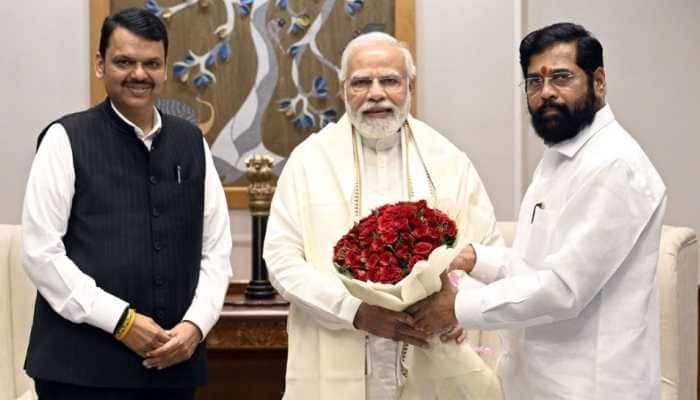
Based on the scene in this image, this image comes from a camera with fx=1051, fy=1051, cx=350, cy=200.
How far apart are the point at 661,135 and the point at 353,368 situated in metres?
2.45

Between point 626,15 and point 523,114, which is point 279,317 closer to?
point 523,114

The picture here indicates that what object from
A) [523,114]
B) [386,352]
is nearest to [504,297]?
[386,352]

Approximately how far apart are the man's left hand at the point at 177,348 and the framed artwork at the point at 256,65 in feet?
6.61

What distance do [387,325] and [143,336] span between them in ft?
2.44

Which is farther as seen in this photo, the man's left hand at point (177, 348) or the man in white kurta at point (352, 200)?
the man in white kurta at point (352, 200)

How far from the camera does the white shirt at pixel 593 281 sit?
103 inches

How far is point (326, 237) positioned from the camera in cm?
349

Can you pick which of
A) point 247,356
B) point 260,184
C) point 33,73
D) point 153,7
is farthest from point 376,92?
point 33,73

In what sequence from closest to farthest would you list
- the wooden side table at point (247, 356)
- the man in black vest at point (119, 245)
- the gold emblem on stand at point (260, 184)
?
the man in black vest at point (119, 245)
the wooden side table at point (247, 356)
the gold emblem on stand at point (260, 184)

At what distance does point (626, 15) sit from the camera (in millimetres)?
5152

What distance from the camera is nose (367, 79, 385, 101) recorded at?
11.4 ft

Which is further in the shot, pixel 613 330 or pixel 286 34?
pixel 286 34

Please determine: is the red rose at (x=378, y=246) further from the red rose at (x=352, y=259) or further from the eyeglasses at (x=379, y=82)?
the eyeglasses at (x=379, y=82)

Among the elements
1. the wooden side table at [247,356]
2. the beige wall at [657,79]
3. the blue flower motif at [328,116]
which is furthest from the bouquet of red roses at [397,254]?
the beige wall at [657,79]
